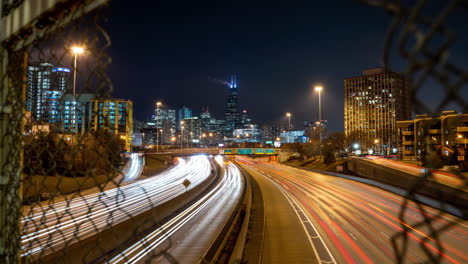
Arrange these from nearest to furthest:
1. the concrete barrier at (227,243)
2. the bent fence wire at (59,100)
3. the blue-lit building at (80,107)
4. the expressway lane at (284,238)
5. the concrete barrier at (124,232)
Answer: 1. the bent fence wire at (59,100)
2. the blue-lit building at (80,107)
3. the concrete barrier at (124,232)
4. the concrete barrier at (227,243)
5. the expressway lane at (284,238)

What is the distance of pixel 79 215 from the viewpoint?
2078 cm

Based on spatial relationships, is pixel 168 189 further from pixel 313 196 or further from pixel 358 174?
pixel 358 174

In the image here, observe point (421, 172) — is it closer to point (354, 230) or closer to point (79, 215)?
point (354, 230)

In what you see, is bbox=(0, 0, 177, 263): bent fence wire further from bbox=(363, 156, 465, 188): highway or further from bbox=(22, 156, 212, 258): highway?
bbox=(363, 156, 465, 188): highway

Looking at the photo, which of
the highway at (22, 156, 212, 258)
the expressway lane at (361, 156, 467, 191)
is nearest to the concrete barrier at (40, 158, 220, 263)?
the highway at (22, 156, 212, 258)

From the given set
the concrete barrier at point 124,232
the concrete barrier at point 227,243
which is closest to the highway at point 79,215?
the concrete barrier at point 124,232

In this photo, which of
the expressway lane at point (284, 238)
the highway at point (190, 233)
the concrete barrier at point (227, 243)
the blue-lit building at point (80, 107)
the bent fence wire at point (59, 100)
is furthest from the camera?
the highway at point (190, 233)

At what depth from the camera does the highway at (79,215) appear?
1990mm

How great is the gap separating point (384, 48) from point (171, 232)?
1977cm

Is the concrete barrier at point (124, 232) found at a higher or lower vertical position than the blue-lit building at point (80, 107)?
lower

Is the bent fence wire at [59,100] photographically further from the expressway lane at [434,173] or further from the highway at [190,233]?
the highway at [190,233]

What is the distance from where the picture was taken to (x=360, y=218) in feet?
66.3

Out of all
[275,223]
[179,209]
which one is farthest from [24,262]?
[179,209]

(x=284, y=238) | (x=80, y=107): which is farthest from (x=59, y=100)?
(x=284, y=238)
